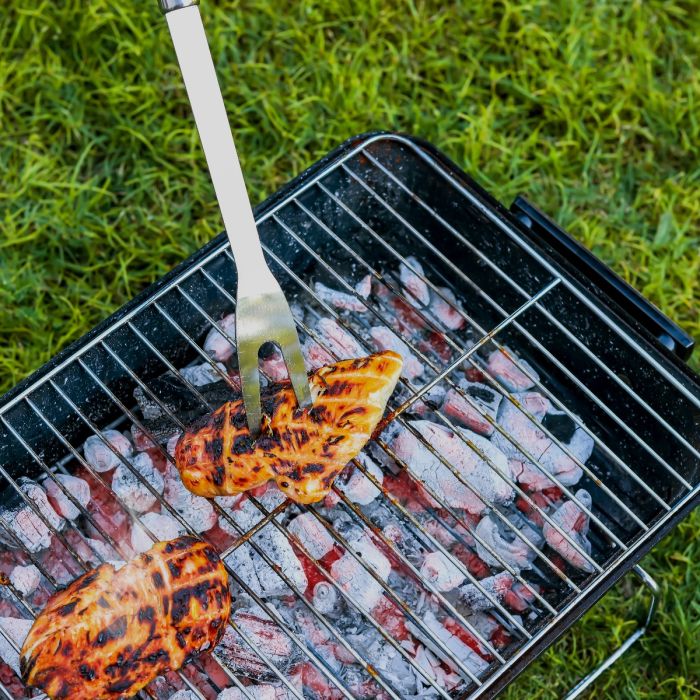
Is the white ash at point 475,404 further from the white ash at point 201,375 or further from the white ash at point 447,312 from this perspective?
the white ash at point 201,375

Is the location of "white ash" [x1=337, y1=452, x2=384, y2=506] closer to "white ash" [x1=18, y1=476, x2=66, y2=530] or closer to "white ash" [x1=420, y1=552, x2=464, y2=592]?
"white ash" [x1=420, y1=552, x2=464, y2=592]

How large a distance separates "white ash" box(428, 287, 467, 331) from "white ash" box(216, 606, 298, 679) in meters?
1.18

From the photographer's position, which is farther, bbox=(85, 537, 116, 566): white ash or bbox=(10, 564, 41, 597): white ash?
bbox=(85, 537, 116, 566): white ash

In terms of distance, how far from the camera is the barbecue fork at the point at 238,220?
6.37 feet

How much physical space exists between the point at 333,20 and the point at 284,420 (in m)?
2.44

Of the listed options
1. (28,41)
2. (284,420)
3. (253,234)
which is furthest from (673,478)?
(28,41)

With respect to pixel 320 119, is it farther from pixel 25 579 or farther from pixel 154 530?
pixel 25 579

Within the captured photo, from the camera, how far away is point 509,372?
291 centimetres

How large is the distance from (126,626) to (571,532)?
1.36 metres

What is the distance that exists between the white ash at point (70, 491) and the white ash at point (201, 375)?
47 centimetres

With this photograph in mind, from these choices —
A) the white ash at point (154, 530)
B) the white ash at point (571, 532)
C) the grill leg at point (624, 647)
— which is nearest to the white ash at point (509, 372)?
the white ash at point (571, 532)

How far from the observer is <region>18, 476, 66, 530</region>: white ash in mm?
2602

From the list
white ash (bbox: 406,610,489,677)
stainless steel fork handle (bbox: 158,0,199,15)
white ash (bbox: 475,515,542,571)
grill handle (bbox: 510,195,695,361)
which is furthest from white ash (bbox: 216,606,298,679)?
stainless steel fork handle (bbox: 158,0,199,15)

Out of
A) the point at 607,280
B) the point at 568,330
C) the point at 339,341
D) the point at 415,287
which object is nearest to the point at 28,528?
the point at 339,341
